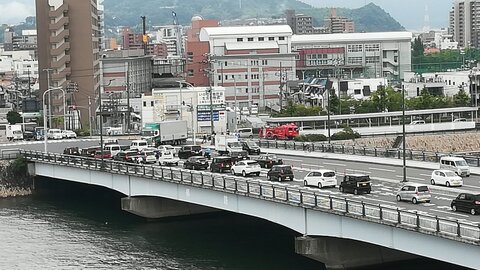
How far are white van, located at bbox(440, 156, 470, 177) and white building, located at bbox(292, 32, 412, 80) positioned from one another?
94.9 meters

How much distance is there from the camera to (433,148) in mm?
80625

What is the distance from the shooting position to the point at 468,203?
105 feet

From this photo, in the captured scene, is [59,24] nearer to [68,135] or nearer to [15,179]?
[68,135]

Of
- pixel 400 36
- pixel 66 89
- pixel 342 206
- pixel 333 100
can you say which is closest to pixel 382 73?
pixel 400 36

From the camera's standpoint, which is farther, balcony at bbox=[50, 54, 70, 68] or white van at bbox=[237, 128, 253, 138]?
balcony at bbox=[50, 54, 70, 68]

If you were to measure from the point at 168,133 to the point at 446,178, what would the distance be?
33.6 metres

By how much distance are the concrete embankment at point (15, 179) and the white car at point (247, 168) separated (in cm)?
2128

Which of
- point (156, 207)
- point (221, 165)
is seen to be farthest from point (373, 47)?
point (221, 165)

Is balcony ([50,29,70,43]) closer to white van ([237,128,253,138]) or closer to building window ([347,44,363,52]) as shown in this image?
white van ([237,128,253,138])

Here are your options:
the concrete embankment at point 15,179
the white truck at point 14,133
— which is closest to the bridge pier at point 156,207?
the concrete embankment at point 15,179

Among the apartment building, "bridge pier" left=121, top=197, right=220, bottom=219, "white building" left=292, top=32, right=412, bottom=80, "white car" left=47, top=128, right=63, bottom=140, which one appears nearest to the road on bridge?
"bridge pier" left=121, top=197, right=220, bottom=219

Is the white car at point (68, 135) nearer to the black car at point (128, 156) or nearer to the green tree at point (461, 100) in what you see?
the black car at point (128, 156)

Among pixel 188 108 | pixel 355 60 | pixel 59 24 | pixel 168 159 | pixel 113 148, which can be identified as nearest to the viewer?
pixel 168 159

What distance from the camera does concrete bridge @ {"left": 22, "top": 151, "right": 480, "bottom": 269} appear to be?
2838cm
